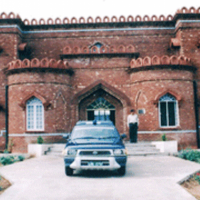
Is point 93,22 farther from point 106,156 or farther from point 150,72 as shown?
point 106,156

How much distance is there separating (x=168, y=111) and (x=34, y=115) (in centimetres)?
786

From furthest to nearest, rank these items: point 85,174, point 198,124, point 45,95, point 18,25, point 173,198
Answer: point 18,25, point 198,124, point 45,95, point 85,174, point 173,198

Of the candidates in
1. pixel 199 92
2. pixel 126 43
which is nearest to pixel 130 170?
pixel 199 92

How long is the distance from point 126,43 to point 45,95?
7.17m

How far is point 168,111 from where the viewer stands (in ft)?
59.3

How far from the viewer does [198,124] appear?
19.0 metres

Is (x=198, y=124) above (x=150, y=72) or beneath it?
beneath

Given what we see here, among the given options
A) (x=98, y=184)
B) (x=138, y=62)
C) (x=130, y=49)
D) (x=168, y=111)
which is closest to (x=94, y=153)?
(x=98, y=184)

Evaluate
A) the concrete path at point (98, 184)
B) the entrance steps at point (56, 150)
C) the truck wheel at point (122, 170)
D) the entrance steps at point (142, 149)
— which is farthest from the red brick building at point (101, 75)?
the truck wheel at point (122, 170)

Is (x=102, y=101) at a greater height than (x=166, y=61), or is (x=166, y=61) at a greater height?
(x=166, y=61)

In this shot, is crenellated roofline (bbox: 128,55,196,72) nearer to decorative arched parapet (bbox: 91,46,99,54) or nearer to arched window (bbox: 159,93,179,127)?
arched window (bbox: 159,93,179,127)

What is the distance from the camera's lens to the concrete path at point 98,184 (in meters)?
6.58

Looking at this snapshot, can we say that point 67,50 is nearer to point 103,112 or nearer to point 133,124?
point 103,112

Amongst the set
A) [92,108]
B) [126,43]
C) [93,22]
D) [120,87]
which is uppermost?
[93,22]
